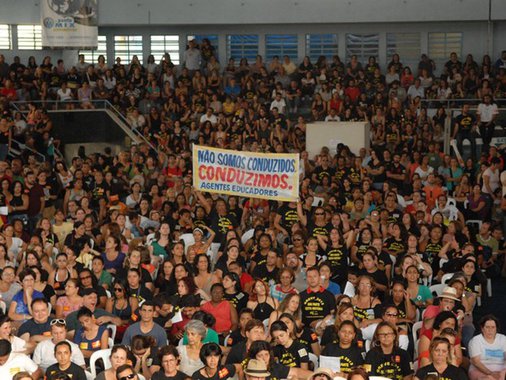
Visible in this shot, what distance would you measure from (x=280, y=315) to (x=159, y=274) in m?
2.62

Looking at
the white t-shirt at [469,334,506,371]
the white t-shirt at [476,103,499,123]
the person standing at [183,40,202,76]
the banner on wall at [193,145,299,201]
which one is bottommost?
the white t-shirt at [469,334,506,371]

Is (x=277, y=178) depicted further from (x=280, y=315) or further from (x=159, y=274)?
(x=280, y=315)

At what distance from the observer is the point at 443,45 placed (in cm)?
2795

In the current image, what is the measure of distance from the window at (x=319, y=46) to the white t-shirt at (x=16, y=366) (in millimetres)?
19787

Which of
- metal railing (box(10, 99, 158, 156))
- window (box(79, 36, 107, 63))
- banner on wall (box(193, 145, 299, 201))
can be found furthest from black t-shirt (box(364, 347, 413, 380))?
window (box(79, 36, 107, 63))

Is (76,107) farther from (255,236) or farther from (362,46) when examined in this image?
(255,236)

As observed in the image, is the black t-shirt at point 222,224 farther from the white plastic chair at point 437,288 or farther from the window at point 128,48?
the window at point 128,48

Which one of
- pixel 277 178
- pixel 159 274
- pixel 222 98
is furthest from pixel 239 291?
pixel 222 98

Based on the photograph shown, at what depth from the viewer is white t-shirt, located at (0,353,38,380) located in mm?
9523

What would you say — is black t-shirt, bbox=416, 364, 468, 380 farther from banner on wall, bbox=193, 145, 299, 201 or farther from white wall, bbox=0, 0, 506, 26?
white wall, bbox=0, 0, 506, 26

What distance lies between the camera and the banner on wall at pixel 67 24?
23641mm

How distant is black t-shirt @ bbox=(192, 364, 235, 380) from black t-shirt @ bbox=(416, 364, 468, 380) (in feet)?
5.61

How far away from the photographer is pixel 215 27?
1126 inches

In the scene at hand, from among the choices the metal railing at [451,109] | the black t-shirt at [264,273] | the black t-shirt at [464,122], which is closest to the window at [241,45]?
the metal railing at [451,109]
